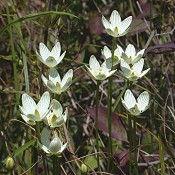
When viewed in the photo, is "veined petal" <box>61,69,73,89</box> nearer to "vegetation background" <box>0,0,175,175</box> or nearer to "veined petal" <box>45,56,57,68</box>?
"veined petal" <box>45,56,57,68</box>

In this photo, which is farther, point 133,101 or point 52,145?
point 133,101

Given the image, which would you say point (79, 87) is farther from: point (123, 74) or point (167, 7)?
point (123, 74)

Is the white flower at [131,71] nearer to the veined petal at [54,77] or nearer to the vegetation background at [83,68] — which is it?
the veined petal at [54,77]

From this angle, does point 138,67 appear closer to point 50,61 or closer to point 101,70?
point 101,70

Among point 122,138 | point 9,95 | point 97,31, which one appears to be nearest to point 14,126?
point 9,95

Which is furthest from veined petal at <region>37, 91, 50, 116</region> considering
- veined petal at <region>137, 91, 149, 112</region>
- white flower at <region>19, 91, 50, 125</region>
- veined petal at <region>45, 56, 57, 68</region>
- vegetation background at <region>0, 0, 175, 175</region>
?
vegetation background at <region>0, 0, 175, 175</region>

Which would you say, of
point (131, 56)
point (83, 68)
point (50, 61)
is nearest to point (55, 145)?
point (50, 61)

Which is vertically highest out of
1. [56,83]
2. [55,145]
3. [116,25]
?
[116,25]
